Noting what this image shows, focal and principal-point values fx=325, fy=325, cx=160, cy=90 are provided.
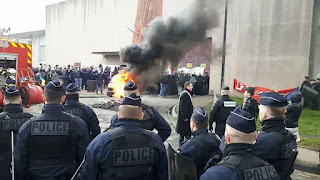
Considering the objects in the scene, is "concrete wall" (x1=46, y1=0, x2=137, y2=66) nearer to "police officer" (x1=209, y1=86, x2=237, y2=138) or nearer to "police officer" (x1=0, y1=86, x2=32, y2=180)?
"police officer" (x1=209, y1=86, x2=237, y2=138)

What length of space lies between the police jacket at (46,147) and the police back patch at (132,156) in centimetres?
80

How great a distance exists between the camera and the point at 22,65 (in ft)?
32.6

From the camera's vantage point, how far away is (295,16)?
55.0ft

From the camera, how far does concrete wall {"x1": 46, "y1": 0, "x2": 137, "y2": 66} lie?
30.2m

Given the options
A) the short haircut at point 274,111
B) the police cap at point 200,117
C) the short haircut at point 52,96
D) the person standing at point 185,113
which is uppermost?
the short haircut at point 52,96

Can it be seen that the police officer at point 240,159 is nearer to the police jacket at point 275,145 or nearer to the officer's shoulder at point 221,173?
the officer's shoulder at point 221,173

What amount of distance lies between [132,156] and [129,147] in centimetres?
8

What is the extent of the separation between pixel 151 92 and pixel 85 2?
1718cm

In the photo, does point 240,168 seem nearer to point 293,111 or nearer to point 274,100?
point 274,100

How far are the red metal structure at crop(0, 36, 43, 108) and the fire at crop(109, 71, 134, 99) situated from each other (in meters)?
3.60

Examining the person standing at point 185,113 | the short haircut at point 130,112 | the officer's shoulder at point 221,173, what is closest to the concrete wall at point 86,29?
the person standing at point 185,113

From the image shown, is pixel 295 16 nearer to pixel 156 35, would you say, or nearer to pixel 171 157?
pixel 156 35

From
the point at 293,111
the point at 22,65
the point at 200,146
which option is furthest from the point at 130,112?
the point at 22,65

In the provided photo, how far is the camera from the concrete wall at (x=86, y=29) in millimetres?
30156
